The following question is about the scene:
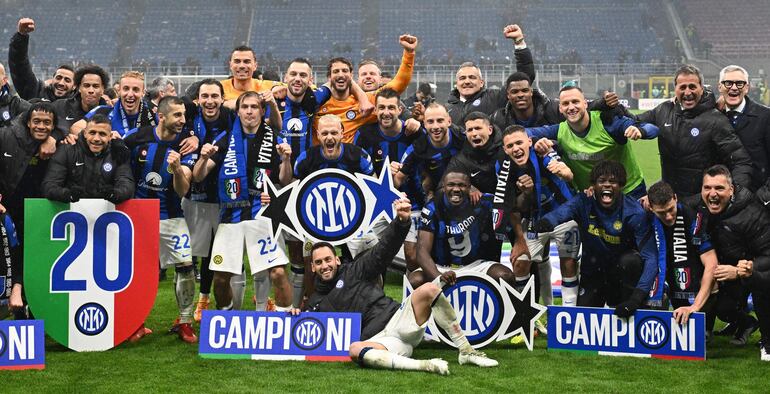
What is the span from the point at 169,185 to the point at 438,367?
8.11 ft

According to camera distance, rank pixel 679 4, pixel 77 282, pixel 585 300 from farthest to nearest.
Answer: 1. pixel 679 4
2. pixel 585 300
3. pixel 77 282

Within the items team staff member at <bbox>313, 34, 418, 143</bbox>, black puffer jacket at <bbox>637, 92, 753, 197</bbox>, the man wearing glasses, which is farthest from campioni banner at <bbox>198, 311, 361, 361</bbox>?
the man wearing glasses

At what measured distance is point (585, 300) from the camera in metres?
6.84

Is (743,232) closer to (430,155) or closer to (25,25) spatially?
(430,155)

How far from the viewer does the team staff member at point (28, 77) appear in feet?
30.3

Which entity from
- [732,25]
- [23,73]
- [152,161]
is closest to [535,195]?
[152,161]

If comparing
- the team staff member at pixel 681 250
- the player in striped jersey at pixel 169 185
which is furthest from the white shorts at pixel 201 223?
the team staff member at pixel 681 250

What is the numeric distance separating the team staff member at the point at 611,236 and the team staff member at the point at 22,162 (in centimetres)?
330

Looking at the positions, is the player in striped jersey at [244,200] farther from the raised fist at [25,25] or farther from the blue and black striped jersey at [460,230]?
the raised fist at [25,25]

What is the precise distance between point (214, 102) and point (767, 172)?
3.87 metres

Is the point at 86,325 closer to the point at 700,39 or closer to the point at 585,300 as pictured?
the point at 585,300

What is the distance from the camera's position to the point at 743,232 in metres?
6.29

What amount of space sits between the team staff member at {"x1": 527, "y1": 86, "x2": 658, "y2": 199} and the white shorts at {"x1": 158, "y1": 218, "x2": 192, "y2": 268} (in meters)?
2.48

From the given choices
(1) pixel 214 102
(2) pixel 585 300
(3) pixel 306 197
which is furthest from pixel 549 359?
(1) pixel 214 102
